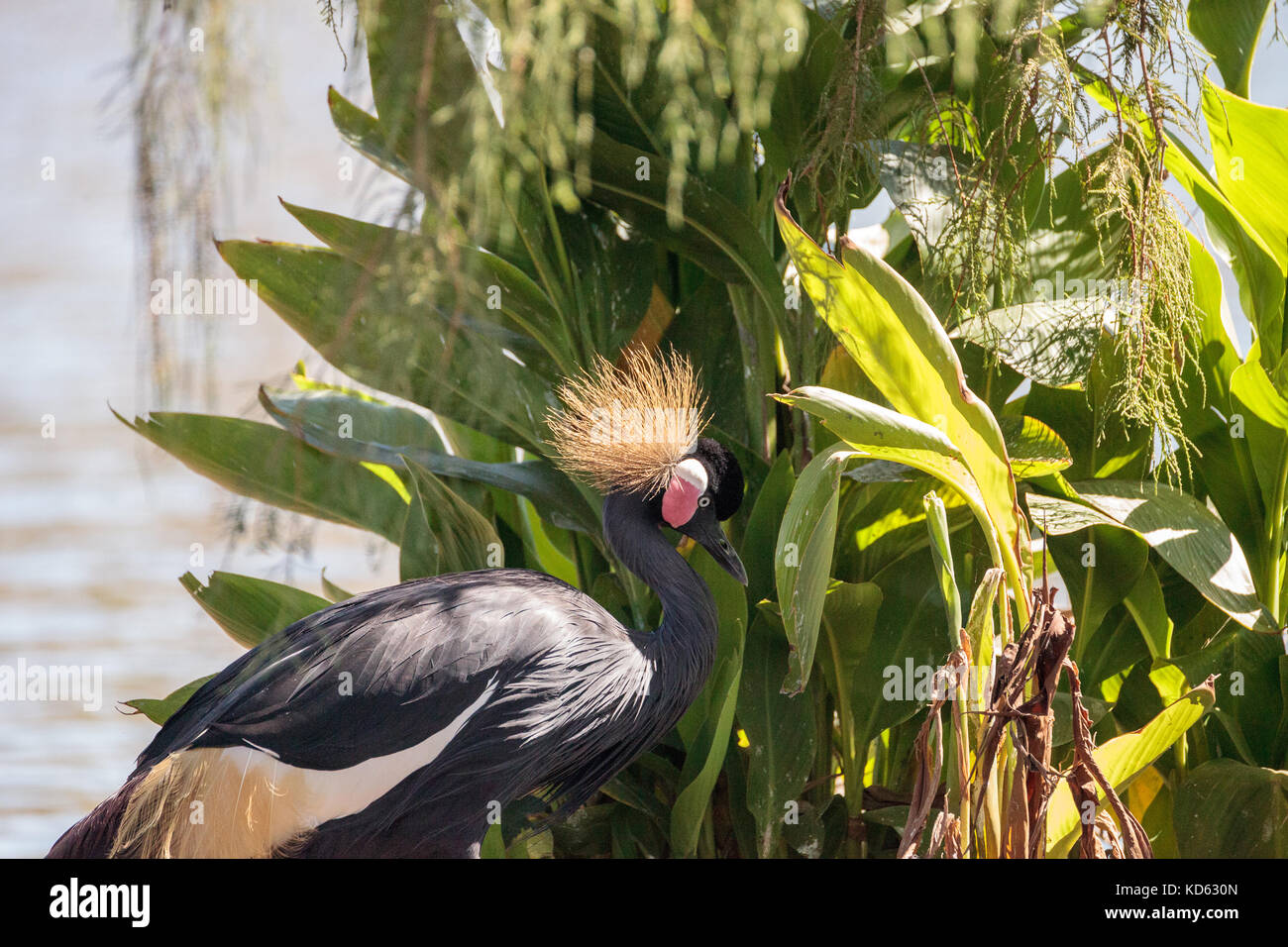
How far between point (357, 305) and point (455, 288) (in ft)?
0.16

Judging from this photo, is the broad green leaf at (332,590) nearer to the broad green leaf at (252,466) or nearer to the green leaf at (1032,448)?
the broad green leaf at (252,466)

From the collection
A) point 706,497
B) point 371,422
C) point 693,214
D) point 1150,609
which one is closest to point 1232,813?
point 1150,609

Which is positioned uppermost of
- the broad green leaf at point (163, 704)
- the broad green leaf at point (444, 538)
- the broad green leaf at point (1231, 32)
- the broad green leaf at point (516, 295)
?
the broad green leaf at point (1231, 32)

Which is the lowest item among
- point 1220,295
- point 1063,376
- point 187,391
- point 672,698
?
point 672,698

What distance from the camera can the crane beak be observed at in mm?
1316

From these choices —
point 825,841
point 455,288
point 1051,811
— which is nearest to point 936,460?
point 1051,811

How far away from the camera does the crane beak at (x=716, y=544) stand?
132 cm

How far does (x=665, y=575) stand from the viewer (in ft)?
4.41

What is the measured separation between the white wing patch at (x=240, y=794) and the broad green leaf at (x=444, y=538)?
371 millimetres

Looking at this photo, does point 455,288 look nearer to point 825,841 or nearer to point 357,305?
point 357,305

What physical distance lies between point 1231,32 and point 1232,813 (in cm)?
107

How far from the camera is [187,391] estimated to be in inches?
21.0

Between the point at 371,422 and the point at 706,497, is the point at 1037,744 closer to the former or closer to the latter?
the point at 706,497
